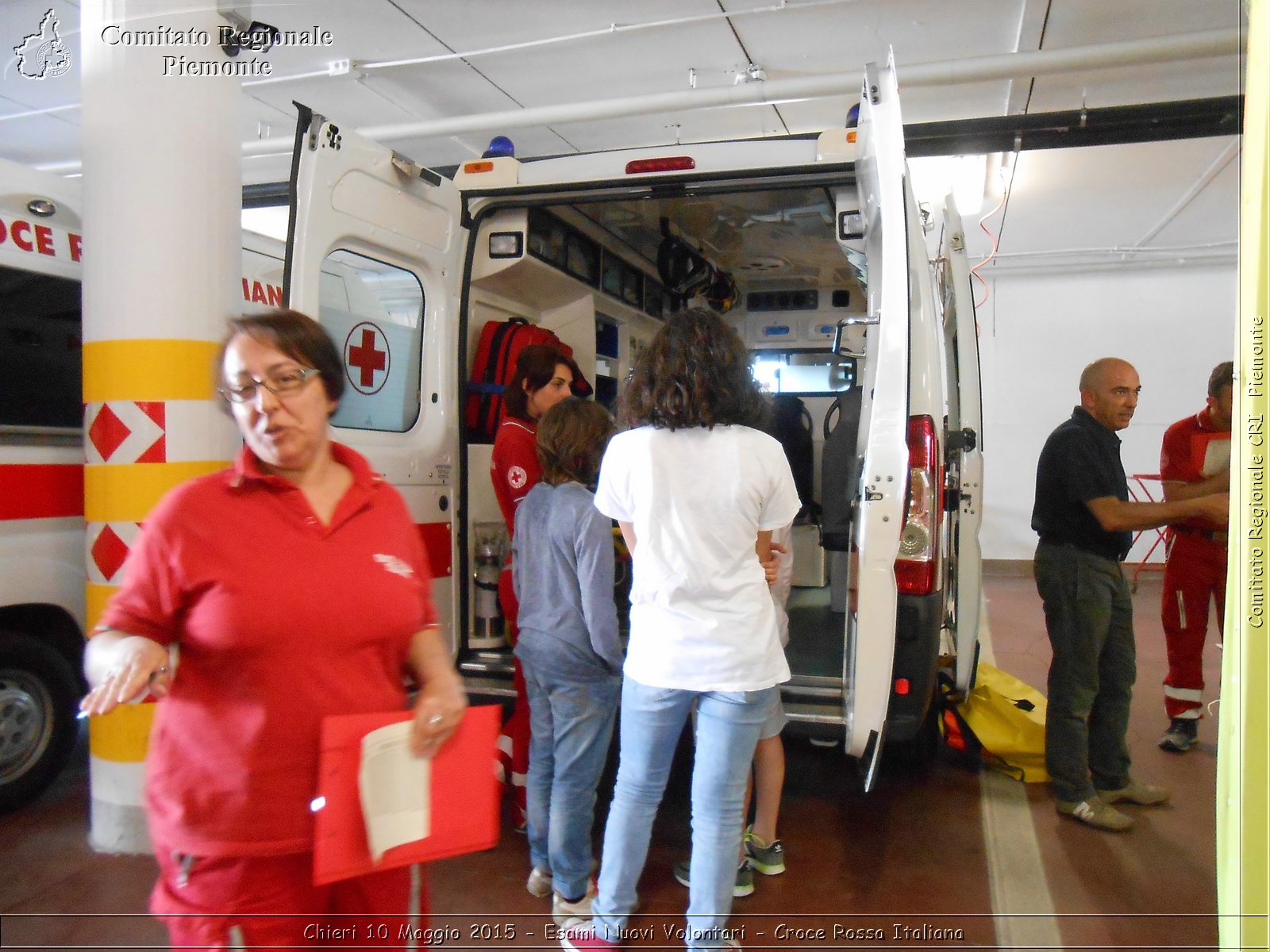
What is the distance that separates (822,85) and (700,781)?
14.7 ft

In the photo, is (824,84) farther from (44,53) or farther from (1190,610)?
(44,53)

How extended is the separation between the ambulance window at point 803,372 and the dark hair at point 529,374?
3.38m

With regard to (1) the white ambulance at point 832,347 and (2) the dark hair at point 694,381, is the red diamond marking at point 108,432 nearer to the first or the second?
(1) the white ambulance at point 832,347

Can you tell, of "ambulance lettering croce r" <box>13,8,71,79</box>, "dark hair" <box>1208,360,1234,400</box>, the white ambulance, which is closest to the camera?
the white ambulance

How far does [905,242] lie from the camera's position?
248 cm

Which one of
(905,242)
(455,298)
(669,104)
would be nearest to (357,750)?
(905,242)

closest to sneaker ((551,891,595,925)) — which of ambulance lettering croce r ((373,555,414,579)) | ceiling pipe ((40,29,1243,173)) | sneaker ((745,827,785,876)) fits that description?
sneaker ((745,827,785,876))

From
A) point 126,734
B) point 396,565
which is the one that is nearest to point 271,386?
point 396,565

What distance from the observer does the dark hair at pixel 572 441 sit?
2.65m

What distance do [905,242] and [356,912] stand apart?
2170 mm

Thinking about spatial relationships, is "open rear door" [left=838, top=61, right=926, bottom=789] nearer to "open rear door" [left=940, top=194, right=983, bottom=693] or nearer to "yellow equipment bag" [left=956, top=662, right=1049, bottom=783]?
"open rear door" [left=940, top=194, right=983, bottom=693]

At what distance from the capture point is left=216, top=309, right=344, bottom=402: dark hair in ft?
4.74

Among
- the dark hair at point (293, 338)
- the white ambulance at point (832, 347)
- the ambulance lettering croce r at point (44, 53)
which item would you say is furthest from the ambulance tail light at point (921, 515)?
the ambulance lettering croce r at point (44, 53)

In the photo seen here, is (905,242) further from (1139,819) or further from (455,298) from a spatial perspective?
(1139,819)
